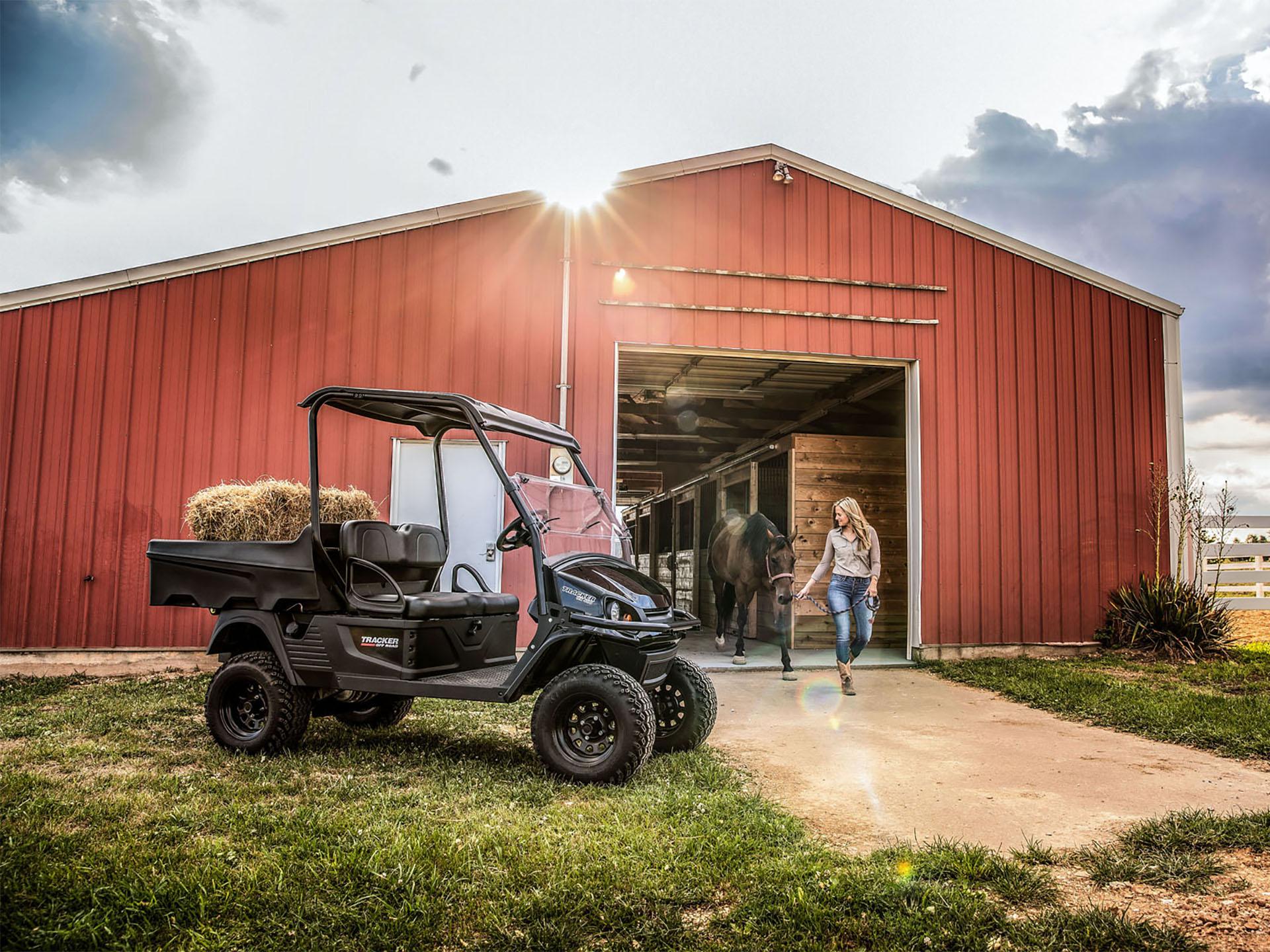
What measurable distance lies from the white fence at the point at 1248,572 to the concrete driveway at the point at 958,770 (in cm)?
695

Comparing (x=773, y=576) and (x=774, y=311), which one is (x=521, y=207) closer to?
(x=774, y=311)

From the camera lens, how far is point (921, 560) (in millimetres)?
9711

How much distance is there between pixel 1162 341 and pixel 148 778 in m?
11.5

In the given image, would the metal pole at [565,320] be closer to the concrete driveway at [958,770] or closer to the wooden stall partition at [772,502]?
the wooden stall partition at [772,502]

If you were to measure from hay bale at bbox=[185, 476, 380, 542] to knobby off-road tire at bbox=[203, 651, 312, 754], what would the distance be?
1734 millimetres

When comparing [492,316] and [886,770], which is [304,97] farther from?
[886,770]

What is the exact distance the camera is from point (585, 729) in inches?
173

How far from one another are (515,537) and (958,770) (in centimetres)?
297

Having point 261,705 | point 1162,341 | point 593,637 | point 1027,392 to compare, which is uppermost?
point 1162,341

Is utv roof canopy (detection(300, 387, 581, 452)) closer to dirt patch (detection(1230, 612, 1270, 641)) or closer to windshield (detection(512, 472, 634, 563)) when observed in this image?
windshield (detection(512, 472, 634, 563))

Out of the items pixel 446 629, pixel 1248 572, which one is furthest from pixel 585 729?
pixel 1248 572

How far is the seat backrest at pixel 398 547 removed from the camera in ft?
16.0

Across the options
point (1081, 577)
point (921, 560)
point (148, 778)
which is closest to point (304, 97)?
point (148, 778)

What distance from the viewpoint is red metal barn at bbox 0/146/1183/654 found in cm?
860
